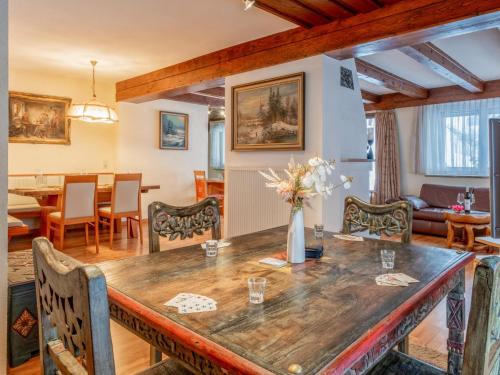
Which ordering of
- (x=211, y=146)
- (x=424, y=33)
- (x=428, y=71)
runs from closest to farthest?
(x=424, y=33), (x=428, y=71), (x=211, y=146)

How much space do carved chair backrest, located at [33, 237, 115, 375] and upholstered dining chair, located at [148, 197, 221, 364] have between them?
79 centimetres

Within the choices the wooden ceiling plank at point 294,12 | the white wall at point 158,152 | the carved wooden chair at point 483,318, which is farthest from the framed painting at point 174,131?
the carved wooden chair at point 483,318

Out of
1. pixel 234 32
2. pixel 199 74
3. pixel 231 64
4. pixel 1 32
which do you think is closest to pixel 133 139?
pixel 199 74

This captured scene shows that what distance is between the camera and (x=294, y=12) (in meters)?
3.00

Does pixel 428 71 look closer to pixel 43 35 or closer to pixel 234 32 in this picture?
pixel 234 32

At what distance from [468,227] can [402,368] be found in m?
4.25

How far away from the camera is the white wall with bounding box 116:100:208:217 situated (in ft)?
20.7

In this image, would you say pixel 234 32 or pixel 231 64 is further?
pixel 231 64

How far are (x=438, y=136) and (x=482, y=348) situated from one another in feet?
21.2

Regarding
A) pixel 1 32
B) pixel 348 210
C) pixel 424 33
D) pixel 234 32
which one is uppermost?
pixel 234 32

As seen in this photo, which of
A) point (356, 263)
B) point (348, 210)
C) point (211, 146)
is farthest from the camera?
point (211, 146)

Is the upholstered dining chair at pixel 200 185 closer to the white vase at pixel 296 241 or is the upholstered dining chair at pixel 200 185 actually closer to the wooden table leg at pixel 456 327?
the white vase at pixel 296 241

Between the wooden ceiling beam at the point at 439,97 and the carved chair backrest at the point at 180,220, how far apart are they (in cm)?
574

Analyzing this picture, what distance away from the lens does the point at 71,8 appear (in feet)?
10.3
